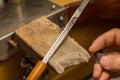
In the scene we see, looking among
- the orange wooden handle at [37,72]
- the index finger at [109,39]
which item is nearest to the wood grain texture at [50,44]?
the orange wooden handle at [37,72]

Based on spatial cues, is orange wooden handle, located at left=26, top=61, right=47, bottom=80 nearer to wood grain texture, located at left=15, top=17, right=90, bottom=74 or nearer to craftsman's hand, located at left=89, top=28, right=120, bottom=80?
wood grain texture, located at left=15, top=17, right=90, bottom=74

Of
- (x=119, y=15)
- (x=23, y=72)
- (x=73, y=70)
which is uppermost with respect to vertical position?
(x=119, y=15)

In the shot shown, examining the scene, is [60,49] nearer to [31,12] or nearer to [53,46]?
[53,46]

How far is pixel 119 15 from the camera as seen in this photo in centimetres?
66

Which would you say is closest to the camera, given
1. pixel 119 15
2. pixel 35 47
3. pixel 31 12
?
pixel 35 47

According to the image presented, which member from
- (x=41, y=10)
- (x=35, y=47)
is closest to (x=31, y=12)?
(x=41, y=10)

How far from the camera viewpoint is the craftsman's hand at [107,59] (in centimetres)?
47

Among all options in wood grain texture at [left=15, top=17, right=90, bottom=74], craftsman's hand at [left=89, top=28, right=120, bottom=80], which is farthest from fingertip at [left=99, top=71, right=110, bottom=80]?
wood grain texture at [left=15, top=17, right=90, bottom=74]

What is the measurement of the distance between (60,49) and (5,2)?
222 mm

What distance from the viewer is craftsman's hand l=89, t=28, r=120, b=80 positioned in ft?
1.53

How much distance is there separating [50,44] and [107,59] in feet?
0.41

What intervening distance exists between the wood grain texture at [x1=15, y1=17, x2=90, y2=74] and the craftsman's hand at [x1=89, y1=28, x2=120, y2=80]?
6 centimetres

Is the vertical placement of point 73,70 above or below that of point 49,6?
below

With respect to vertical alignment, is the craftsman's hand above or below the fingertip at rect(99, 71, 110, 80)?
above
